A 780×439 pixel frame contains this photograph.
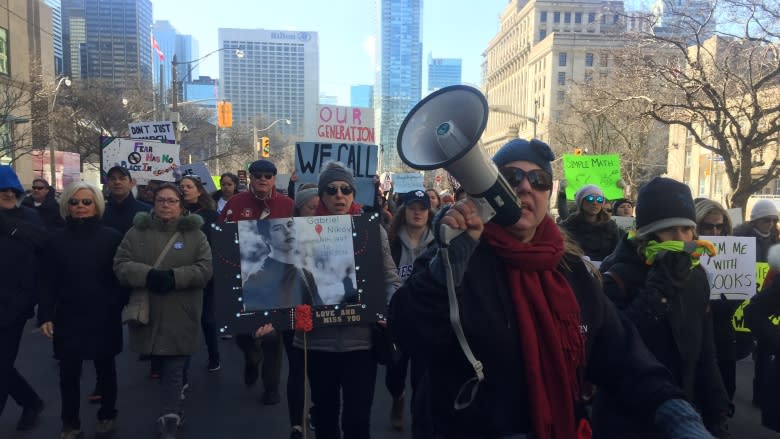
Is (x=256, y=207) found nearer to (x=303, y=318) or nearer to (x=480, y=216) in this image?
(x=303, y=318)

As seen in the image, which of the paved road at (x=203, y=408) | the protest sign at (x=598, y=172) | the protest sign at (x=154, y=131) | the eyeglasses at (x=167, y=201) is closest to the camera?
the eyeglasses at (x=167, y=201)

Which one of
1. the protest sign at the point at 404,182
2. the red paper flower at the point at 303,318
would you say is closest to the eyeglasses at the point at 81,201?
the red paper flower at the point at 303,318

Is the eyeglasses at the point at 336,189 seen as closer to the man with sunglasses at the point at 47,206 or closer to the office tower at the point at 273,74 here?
the man with sunglasses at the point at 47,206

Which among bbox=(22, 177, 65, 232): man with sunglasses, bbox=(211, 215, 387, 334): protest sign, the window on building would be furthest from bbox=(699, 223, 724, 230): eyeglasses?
Result: the window on building

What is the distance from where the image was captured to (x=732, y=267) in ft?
16.0

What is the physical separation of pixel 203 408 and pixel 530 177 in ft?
14.9

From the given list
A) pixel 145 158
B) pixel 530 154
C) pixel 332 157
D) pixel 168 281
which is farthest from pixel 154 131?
pixel 530 154

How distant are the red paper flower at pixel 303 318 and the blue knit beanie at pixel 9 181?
338cm

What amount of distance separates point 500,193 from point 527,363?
0.55 meters

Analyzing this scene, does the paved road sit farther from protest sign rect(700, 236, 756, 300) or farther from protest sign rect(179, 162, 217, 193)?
protest sign rect(179, 162, 217, 193)

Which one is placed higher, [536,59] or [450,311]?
[536,59]

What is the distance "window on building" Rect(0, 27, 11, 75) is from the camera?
86.2ft

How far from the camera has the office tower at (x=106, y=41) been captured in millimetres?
44444

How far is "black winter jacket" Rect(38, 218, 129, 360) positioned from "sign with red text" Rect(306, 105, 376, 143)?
6214mm
